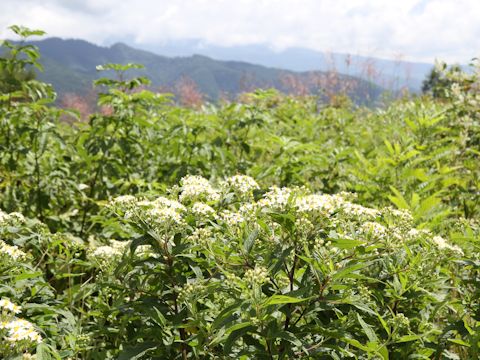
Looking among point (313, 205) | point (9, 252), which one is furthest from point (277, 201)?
point (9, 252)

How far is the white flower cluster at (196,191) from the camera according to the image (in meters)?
2.87

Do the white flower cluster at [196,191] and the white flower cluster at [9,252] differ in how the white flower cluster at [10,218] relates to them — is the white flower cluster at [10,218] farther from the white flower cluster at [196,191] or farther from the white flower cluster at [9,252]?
the white flower cluster at [196,191]

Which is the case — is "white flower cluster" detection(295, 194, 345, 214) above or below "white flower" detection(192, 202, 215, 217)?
above

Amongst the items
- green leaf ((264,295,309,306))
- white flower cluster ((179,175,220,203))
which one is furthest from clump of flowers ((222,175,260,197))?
green leaf ((264,295,309,306))

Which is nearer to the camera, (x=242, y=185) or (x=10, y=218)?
(x=242, y=185)

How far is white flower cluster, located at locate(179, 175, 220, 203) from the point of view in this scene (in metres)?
2.87

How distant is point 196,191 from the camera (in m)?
2.87

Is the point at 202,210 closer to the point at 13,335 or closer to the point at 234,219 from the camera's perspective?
the point at 234,219

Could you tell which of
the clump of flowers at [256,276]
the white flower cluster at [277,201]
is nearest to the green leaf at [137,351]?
the clump of flowers at [256,276]

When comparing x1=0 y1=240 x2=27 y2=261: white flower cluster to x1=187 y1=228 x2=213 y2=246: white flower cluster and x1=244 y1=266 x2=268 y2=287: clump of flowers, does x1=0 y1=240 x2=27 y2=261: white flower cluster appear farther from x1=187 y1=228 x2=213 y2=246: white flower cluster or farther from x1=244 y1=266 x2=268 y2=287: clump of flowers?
x1=244 y1=266 x2=268 y2=287: clump of flowers

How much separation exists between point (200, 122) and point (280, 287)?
147 inches

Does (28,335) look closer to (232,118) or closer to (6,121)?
(6,121)

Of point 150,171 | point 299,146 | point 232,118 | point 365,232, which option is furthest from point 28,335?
point 232,118

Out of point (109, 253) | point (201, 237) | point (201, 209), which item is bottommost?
point (109, 253)
